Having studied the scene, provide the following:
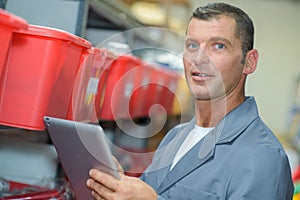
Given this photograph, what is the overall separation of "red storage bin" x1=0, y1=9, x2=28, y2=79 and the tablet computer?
23 cm

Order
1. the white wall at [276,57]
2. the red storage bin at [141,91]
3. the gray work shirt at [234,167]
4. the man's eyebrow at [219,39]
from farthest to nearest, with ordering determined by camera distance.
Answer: the white wall at [276,57] → the red storage bin at [141,91] → the man's eyebrow at [219,39] → the gray work shirt at [234,167]

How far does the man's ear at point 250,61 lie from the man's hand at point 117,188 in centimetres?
61

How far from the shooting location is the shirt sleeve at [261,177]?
4.71 feet

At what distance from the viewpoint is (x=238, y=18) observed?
5.45ft

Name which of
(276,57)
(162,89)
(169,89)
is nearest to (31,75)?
(162,89)

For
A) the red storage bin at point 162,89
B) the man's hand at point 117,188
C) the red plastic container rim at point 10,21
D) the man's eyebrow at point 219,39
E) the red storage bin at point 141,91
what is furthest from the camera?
the red storage bin at point 162,89

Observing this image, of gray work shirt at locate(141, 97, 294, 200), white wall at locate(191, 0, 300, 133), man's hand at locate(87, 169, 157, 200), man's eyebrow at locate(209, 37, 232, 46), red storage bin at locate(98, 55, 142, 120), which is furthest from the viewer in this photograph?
white wall at locate(191, 0, 300, 133)

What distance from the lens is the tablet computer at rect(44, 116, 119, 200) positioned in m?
1.36

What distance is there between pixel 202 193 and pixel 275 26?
20.0ft

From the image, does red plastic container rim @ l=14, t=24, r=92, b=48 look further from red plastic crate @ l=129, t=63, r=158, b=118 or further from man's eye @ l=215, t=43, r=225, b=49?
red plastic crate @ l=129, t=63, r=158, b=118

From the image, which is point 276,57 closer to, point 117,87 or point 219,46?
point 117,87

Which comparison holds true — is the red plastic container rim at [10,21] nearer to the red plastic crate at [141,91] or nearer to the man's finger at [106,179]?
the man's finger at [106,179]

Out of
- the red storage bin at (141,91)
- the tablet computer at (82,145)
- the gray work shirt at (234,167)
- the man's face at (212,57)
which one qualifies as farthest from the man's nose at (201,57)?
the red storage bin at (141,91)

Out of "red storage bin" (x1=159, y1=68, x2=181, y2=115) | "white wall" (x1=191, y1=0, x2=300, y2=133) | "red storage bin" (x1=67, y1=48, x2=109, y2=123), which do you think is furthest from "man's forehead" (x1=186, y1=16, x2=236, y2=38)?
"white wall" (x1=191, y1=0, x2=300, y2=133)
